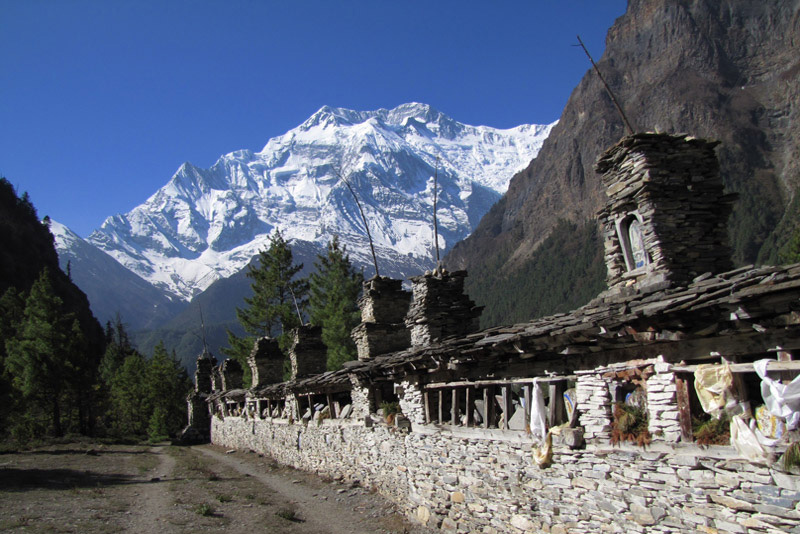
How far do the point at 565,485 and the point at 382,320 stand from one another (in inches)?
397

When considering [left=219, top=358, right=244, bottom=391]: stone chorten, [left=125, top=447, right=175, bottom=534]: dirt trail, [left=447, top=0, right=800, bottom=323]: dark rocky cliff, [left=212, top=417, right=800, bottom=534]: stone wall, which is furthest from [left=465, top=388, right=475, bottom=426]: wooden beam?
[left=447, top=0, right=800, bottom=323]: dark rocky cliff

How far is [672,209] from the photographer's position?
414 inches

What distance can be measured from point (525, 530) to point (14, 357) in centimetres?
3253

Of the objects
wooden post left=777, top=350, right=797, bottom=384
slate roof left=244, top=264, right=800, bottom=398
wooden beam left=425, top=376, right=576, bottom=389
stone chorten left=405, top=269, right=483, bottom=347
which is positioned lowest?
wooden post left=777, top=350, right=797, bottom=384

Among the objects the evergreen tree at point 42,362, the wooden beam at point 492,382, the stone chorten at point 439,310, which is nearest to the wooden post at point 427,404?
the wooden beam at point 492,382

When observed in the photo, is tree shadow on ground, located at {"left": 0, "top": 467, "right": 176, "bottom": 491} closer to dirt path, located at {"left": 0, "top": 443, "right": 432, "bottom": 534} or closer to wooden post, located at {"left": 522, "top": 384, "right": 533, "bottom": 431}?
dirt path, located at {"left": 0, "top": 443, "right": 432, "bottom": 534}

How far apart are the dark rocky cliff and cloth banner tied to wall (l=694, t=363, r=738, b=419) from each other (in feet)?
181

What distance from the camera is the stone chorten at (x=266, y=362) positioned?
82.3 ft

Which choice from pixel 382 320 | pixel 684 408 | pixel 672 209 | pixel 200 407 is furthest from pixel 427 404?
pixel 200 407

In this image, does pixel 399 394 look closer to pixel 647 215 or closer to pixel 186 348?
pixel 647 215

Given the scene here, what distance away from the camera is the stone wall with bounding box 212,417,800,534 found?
215 inches

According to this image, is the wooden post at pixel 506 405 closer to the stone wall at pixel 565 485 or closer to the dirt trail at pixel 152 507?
the stone wall at pixel 565 485

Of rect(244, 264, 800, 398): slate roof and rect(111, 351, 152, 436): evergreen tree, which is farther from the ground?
rect(111, 351, 152, 436): evergreen tree

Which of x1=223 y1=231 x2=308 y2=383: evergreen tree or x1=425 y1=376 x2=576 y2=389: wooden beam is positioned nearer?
x1=425 y1=376 x2=576 y2=389: wooden beam
